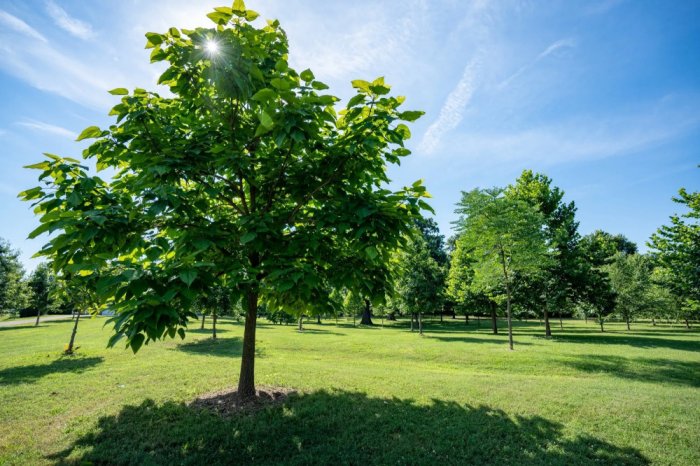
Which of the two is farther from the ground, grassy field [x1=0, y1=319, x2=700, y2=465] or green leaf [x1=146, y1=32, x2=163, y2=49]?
green leaf [x1=146, y1=32, x2=163, y2=49]

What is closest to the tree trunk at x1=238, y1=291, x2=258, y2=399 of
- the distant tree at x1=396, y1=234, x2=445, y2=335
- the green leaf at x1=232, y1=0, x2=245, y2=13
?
the green leaf at x1=232, y1=0, x2=245, y2=13

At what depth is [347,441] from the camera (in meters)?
5.83

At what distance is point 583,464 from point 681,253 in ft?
43.7

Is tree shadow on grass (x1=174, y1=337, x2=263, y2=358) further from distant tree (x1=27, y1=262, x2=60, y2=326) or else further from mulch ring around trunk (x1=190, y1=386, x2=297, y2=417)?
distant tree (x1=27, y1=262, x2=60, y2=326)

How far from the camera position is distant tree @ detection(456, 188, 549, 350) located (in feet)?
62.3

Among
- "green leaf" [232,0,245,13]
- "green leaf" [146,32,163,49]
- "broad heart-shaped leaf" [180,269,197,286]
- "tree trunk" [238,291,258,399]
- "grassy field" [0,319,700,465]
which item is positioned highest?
"green leaf" [232,0,245,13]

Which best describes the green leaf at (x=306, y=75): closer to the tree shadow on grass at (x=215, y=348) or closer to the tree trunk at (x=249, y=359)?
the tree trunk at (x=249, y=359)

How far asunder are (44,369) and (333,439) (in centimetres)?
1325

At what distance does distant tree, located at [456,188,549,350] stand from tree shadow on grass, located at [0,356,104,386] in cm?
2002

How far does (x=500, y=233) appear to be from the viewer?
19281mm

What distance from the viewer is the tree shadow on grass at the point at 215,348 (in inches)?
652

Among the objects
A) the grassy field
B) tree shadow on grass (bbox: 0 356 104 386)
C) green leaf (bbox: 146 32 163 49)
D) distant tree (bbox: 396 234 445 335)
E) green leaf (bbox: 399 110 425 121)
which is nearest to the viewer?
green leaf (bbox: 399 110 425 121)

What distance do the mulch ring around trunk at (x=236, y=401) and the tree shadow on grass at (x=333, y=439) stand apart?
0.78 ft

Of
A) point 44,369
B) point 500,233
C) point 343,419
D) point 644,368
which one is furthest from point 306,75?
point 644,368
